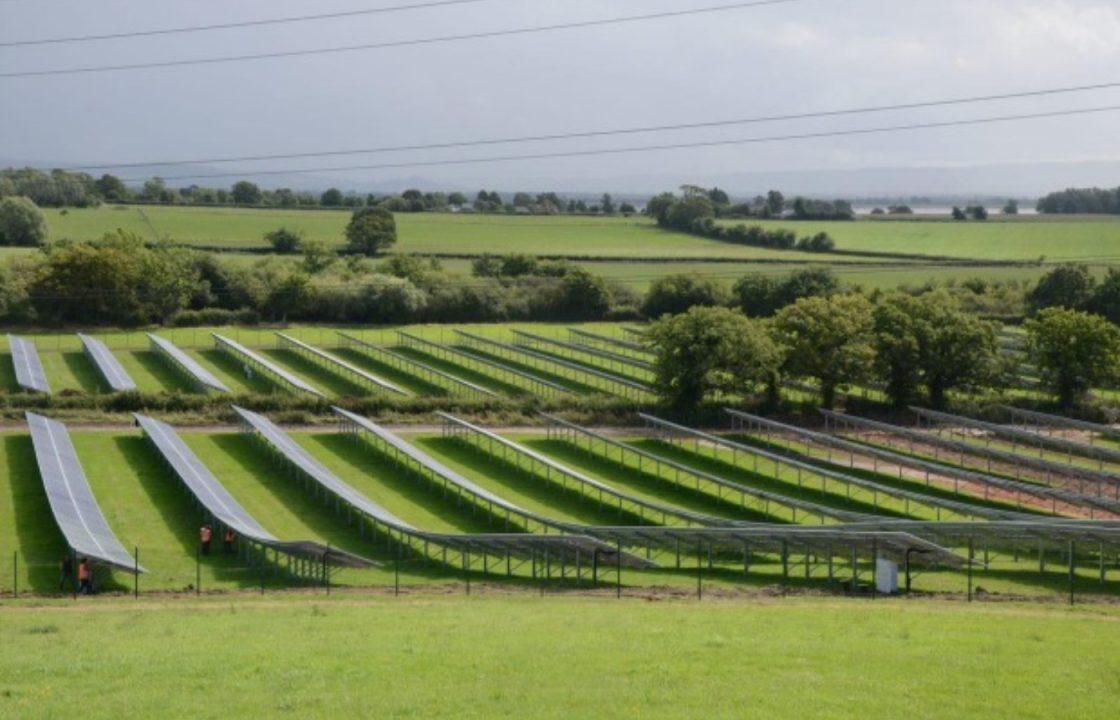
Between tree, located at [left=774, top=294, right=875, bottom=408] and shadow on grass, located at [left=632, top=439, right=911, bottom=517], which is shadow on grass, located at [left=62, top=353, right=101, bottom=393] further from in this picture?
tree, located at [left=774, top=294, right=875, bottom=408]

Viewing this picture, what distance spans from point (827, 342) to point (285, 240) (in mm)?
75727

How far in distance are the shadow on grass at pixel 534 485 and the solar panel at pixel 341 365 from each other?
1054 cm

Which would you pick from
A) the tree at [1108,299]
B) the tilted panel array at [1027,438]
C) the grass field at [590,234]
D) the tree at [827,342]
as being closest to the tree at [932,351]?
the tree at [827,342]

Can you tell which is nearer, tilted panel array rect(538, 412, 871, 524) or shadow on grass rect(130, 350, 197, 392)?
tilted panel array rect(538, 412, 871, 524)

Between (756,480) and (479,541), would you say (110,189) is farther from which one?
(479,541)

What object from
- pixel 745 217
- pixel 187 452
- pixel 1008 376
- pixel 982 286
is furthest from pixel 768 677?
pixel 745 217

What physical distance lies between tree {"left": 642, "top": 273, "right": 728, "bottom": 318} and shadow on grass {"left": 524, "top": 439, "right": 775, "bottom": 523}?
4500 centimetres

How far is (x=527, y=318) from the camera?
107750 mm

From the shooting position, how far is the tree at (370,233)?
461ft

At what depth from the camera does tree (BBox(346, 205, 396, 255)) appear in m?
140

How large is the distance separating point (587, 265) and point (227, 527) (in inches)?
3639

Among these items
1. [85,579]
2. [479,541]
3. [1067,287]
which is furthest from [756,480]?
[1067,287]

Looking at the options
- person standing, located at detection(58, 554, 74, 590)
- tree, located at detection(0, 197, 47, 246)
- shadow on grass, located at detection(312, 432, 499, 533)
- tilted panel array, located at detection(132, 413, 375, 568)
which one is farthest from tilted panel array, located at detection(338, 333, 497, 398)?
tree, located at detection(0, 197, 47, 246)

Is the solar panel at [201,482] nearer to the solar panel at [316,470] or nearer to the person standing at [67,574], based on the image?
the solar panel at [316,470]
